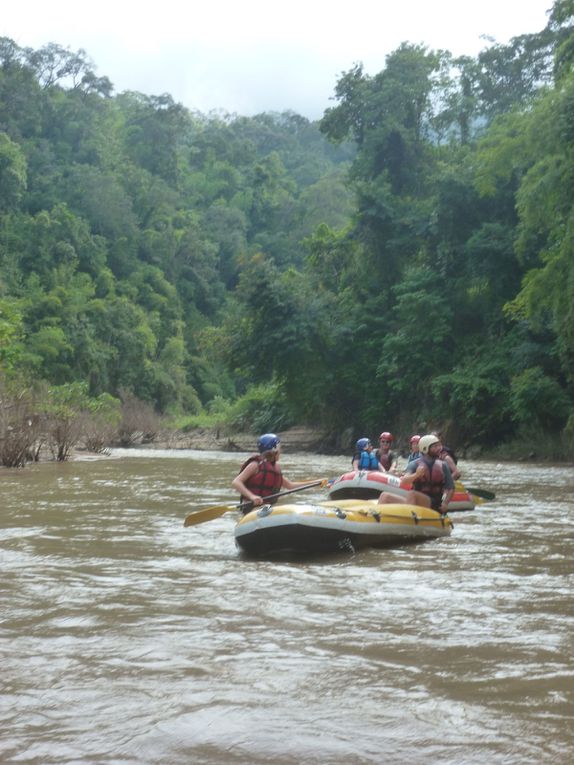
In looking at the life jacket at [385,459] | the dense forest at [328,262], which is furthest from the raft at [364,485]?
the dense forest at [328,262]

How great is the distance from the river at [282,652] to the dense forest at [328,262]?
12216mm

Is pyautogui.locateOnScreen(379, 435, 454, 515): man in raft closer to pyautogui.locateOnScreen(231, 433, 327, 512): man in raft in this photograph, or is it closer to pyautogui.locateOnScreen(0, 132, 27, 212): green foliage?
pyautogui.locateOnScreen(231, 433, 327, 512): man in raft

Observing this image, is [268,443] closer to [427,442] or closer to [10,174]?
[427,442]

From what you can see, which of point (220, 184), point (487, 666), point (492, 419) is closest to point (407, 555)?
point (487, 666)

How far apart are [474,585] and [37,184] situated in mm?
51877

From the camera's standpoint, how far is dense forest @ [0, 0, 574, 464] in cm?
2619

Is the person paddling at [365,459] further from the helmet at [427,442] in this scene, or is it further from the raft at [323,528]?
the raft at [323,528]

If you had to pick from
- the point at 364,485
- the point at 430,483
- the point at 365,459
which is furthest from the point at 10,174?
the point at 430,483

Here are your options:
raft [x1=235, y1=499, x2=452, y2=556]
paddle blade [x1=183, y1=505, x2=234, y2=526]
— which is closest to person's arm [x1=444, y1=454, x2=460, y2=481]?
raft [x1=235, y1=499, x2=452, y2=556]

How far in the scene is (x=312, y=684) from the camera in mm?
4750

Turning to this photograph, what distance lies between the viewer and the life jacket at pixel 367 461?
13.8 m

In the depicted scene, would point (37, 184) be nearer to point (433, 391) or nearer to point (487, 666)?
point (433, 391)

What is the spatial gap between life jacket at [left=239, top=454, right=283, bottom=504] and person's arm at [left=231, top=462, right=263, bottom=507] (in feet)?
0.13

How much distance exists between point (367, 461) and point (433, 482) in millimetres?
3156
